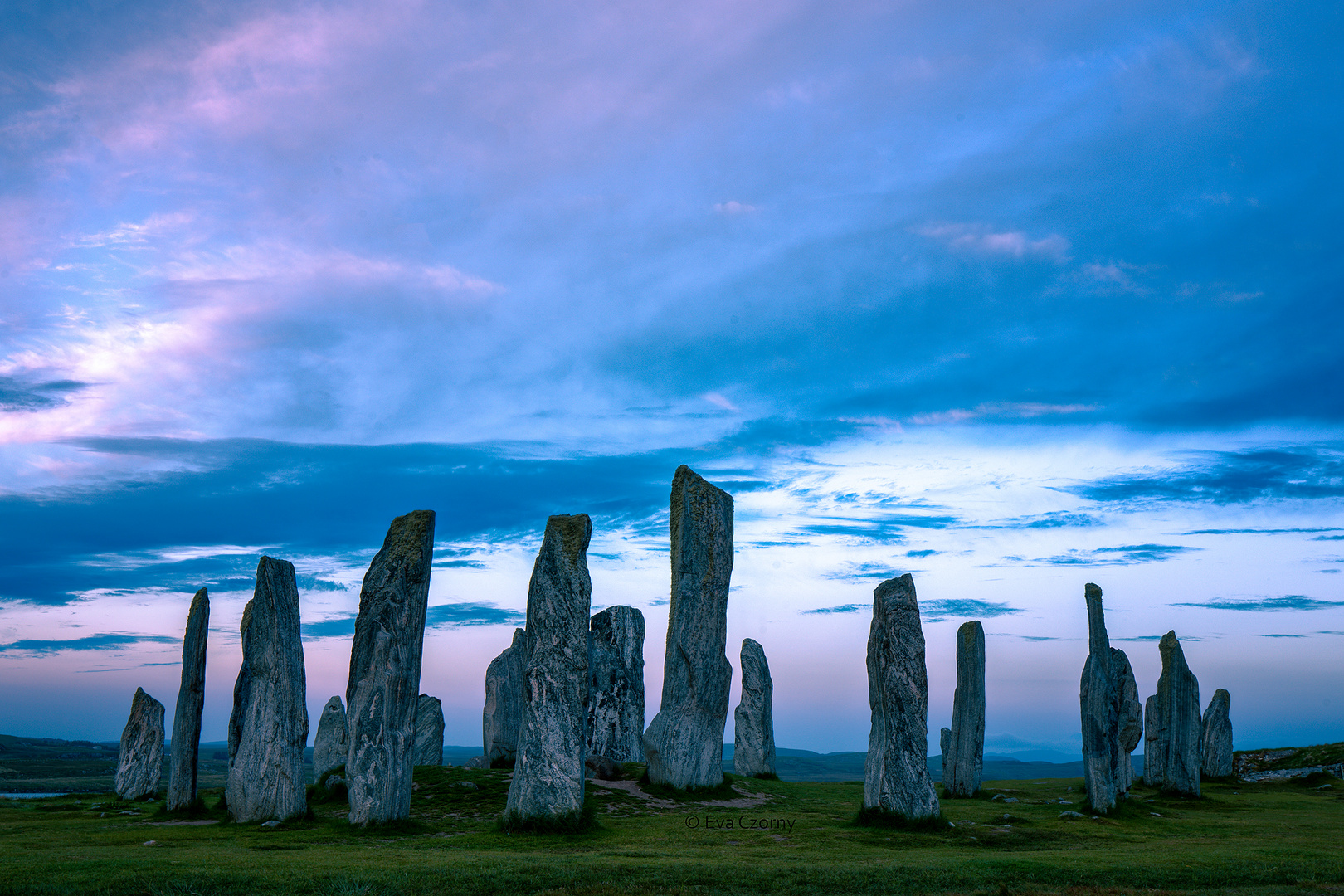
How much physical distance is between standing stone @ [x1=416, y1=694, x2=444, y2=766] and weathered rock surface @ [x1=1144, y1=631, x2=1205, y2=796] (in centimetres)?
2399

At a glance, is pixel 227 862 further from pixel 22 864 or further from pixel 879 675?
pixel 879 675

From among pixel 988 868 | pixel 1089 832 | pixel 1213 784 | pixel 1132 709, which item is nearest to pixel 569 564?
pixel 988 868

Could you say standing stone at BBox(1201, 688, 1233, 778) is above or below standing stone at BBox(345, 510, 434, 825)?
below

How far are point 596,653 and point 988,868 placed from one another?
64.4 feet

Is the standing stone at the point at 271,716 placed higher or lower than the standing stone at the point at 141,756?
higher

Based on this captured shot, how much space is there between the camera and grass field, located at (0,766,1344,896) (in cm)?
1139

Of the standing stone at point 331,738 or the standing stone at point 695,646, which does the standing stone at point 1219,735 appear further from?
the standing stone at point 331,738

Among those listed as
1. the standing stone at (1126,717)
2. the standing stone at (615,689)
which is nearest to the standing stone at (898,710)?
the standing stone at (1126,717)

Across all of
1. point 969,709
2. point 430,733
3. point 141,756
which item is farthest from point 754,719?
point 141,756

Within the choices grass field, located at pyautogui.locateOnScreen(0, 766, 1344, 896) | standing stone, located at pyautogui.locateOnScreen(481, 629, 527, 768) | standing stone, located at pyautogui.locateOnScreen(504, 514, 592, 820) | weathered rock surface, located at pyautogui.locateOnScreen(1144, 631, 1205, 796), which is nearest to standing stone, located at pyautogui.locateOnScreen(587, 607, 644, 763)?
standing stone, located at pyautogui.locateOnScreen(481, 629, 527, 768)

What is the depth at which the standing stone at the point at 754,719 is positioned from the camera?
31.2m

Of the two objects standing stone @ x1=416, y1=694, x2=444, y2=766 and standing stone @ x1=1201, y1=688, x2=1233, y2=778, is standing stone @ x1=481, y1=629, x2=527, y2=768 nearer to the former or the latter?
standing stone @ x1=416, y1=694, x2=444, y2=766

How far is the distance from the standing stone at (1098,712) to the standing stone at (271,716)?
17.7 m

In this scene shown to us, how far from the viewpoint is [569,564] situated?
17.1 m
